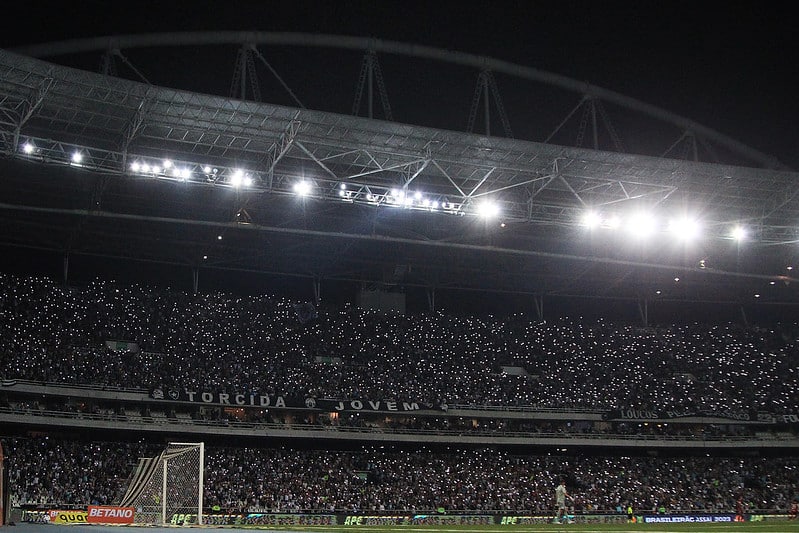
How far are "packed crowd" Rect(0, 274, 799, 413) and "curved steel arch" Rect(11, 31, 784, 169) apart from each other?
17609mm

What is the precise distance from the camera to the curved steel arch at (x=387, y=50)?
3353cm

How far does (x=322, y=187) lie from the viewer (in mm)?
39438

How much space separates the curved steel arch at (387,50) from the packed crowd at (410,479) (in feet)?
63.7

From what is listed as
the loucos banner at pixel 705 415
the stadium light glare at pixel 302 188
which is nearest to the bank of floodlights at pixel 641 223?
the loucos banner at pixel 705 415

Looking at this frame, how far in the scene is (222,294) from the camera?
180 ft

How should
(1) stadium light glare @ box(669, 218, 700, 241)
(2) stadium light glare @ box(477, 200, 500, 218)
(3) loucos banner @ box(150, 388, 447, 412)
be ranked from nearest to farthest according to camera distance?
(2) stadium light glare @ box(477, 200, 500, 218) < (1) stadium light glare @ box(669, 218, 700, 241) < (3) loucos banner @ box(150, 388, 447, 412)

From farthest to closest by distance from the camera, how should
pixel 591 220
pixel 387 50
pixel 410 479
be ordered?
pixel 410 479 < pixel 591 220 < pixel 387 50

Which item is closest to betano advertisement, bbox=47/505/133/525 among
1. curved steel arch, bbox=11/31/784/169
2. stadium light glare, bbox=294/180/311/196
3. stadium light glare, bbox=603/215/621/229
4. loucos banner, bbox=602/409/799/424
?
stadium light glare, bbox=294/180/311/196

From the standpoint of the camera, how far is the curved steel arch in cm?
3353

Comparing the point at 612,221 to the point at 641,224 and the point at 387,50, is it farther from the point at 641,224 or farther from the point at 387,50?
the point at 387,50

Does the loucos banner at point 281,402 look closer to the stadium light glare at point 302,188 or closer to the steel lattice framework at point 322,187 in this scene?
the steel lattice framework at point 322,187

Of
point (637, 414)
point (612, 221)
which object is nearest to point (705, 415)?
point (637, 414)

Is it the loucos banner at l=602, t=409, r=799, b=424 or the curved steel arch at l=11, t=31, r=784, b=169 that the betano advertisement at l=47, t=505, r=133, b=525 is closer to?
the curved steel arch at l=11, t=31, r=784, b=169

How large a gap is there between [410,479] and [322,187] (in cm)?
1835
